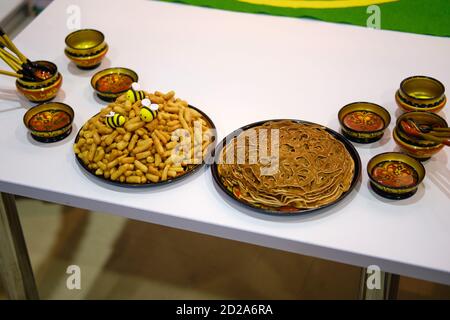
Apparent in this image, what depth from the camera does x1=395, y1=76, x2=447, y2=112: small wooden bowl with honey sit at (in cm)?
142

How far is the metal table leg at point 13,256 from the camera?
1559 mm

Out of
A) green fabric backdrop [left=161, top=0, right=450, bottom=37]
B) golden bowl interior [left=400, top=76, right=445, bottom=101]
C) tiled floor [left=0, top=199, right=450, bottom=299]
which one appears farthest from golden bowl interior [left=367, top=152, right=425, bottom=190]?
tiled floor [left=0, top=199, right=450, bottom=299]

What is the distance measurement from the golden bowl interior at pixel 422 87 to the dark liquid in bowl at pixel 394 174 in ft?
0.80

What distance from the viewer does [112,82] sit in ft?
5.27

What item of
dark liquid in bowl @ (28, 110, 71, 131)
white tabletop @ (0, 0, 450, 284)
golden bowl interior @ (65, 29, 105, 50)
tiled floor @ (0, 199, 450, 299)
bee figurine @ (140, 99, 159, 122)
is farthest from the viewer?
tiled floor @ (0, 199, 450, 299)

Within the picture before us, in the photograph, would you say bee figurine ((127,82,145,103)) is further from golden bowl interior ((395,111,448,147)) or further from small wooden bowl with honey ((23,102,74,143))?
golden bowl interior ((395,111,448,147))

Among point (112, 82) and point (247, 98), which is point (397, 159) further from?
point (112, 82)

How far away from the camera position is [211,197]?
1310 mm

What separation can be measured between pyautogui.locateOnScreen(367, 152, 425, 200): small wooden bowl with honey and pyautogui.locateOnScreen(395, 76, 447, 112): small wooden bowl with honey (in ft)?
0.56

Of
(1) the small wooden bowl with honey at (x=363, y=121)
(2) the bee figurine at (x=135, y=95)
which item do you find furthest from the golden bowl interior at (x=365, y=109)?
(2) the bee figurine at (x=135, y=95)

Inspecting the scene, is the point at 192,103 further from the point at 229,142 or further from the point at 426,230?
the point at 426,230

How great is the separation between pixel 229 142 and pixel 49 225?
3.76 feet

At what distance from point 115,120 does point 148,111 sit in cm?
8
